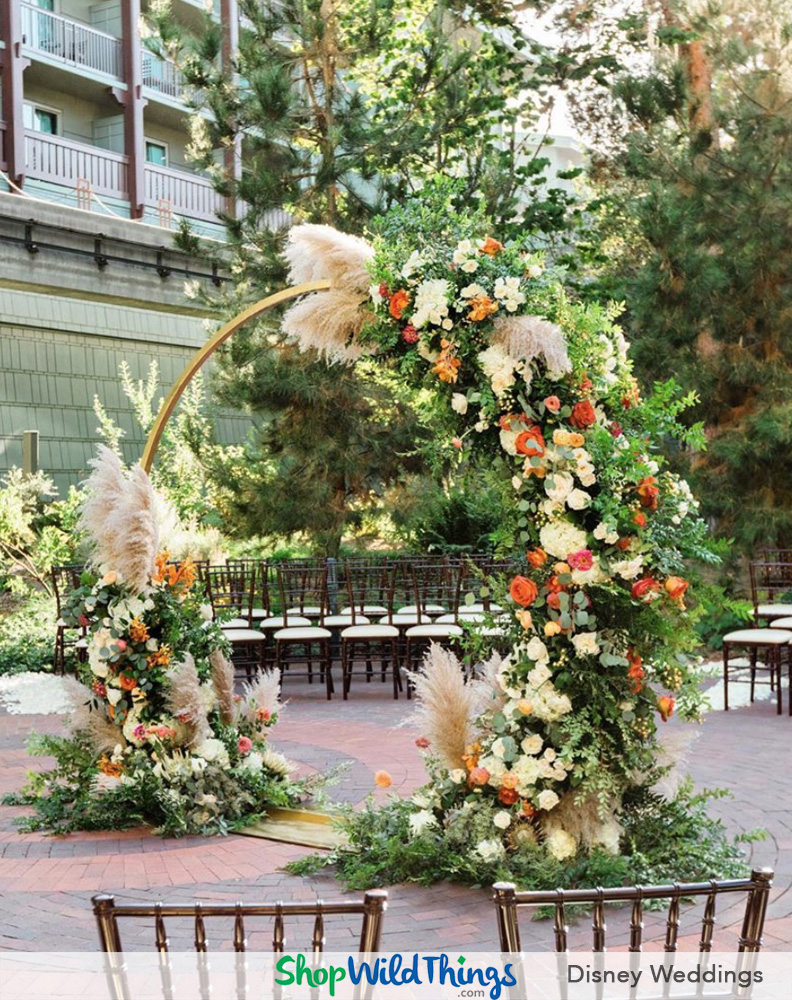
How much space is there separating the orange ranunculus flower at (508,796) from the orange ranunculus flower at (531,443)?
1.35 m

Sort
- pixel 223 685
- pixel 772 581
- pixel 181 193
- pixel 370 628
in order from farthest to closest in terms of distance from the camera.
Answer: pixel 181 193
pixel 772 581
pixel 370 628
pixel 223 685

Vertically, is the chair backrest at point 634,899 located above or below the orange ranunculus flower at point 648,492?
below

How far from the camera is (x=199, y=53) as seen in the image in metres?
12.0

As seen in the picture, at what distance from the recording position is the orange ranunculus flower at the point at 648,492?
4906mm

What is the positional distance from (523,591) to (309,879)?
148cm

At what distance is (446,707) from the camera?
5109 millimetres

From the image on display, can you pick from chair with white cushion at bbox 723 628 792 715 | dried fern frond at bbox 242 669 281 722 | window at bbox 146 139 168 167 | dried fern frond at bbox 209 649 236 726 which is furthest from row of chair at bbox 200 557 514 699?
window at bbox 146 139 168 167

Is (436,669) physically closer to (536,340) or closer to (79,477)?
(536,340)

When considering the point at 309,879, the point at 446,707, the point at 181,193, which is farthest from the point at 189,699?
the point at 181,193

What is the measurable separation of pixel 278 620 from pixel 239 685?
2.16 feet

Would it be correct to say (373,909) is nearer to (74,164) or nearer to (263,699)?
(263,699)

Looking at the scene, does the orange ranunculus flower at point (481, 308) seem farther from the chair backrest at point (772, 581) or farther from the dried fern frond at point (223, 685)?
the chair backrest at point (772, 581)

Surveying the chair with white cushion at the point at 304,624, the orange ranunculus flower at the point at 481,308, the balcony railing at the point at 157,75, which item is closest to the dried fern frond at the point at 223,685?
the orange ranunculus flower at the point at 481,308

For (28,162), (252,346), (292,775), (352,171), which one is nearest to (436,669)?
(292,775)
